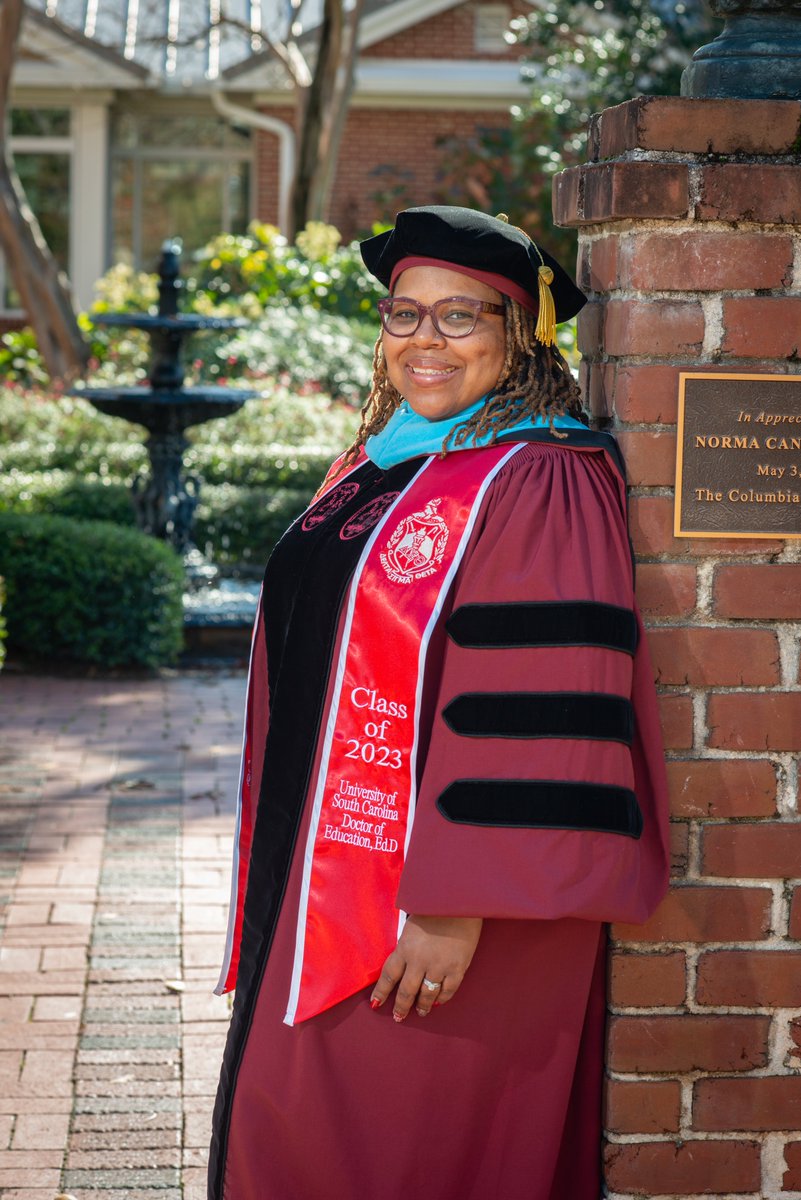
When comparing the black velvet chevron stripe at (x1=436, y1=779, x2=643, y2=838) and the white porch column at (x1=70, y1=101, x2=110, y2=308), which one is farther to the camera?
the white porch column at (x1=70, y1=101, x2=110, y2=308)

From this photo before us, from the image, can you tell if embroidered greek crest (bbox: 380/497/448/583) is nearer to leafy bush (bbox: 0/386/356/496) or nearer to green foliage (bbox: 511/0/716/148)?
leafy bush (bbox: 0/386/356/496)

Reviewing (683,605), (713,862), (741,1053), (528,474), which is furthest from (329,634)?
(741,1053)

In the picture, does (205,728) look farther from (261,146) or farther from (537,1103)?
(261,146)

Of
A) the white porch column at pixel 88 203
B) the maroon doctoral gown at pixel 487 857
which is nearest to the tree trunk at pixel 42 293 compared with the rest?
the white porch column at pixel 88 203

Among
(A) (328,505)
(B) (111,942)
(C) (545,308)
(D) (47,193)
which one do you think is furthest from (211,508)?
(D) (47,193)

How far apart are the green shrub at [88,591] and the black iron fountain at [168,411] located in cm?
112

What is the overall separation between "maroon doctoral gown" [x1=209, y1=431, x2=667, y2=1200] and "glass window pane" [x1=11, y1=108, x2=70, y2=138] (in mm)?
18777

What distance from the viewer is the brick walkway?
10.4ft

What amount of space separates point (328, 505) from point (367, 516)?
0.61 feet

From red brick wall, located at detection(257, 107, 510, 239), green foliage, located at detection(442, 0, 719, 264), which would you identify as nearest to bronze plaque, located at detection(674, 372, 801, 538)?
green foliage, located at detection(442, 0, 719, 264)

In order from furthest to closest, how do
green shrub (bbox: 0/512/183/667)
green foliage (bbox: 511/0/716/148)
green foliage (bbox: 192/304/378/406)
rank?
green foliage (bbox: 511/0/716/148) → green foliage (bbox: 192/304/378/406) → green shrub (bbox: 0/512/183/667)

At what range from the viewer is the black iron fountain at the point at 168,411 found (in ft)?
28.9

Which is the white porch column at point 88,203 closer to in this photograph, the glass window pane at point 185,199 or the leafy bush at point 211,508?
the glass window pane at point 185,199

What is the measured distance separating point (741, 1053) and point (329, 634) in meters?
0.96
